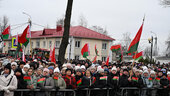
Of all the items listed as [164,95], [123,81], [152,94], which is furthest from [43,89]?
[164,95]

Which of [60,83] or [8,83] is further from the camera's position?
[60,83]

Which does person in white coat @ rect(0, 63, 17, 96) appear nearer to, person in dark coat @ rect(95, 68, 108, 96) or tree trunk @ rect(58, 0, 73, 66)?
person in dark coat @ rect(95, 68, 108, 96)

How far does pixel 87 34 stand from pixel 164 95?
32880mm

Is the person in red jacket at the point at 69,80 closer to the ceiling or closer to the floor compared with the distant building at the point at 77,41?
closer to the floor

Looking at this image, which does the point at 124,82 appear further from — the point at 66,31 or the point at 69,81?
the point at 66,31

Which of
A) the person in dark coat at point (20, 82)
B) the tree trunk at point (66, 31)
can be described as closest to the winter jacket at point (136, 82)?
the person in dark coat at point (20, 82)

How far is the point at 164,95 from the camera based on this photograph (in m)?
9.51

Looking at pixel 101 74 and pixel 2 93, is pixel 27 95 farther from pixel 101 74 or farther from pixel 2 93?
pixel 101 74

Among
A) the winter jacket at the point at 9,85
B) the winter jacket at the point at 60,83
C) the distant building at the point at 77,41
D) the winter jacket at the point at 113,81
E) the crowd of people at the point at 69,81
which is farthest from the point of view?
the distant building at the point at 77,41

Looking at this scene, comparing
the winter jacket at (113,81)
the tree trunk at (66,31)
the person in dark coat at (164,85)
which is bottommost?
the person in dark coat at (164,85)

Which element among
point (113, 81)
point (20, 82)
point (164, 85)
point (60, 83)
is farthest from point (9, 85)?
point (164, 85)

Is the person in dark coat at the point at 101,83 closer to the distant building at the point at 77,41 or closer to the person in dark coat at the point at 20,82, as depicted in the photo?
the person in dark coat at the point at 20,82

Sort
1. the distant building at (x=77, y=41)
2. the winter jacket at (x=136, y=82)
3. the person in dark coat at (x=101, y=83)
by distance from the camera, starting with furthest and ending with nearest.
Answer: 1. the distant building at (x=77, y=41)
2. the winter jacket at (x=136, y=82)
3. the person in dark coat at (x=101, y=83)

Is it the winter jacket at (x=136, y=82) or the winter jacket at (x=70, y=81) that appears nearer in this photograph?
the winter jacket at (x=70, y=81)
